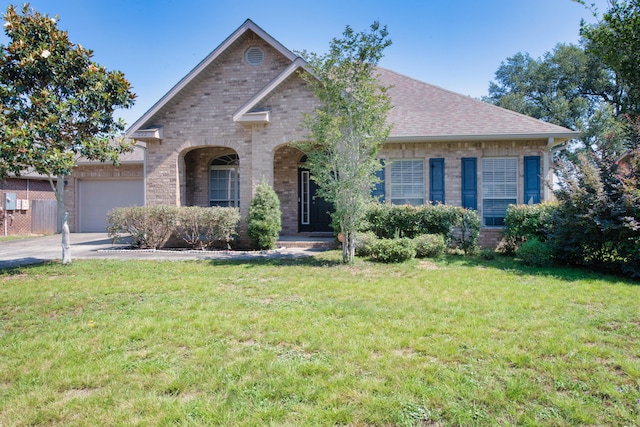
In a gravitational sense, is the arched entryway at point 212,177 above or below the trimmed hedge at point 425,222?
above

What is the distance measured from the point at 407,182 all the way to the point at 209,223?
6.46 m

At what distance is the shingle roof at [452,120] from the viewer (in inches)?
437

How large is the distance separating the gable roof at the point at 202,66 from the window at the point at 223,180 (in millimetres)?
2925

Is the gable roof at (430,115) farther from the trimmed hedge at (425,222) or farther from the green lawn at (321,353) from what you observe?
the green lawn at (321,353)

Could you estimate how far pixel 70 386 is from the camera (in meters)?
3.07

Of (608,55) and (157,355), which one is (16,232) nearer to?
(157,355)

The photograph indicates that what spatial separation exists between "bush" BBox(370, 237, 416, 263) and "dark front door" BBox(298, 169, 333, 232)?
5115 mm

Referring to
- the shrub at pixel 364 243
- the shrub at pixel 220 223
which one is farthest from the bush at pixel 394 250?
the shrub at pixel 220 223

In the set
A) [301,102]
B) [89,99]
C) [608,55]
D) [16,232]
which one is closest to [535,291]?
[608,55]

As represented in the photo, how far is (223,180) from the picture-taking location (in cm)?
1441

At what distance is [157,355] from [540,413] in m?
3.37

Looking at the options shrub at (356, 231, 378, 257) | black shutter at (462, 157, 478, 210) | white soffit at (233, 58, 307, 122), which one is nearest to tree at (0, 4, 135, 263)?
white soffit at (233, 58, 307, 122)

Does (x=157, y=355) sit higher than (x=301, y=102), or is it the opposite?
(x=301, y=102)

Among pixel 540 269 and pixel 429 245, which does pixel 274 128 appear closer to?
pixel 429 245
